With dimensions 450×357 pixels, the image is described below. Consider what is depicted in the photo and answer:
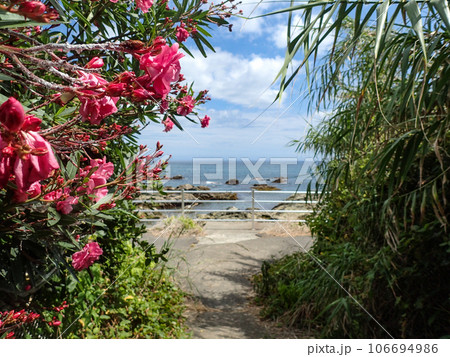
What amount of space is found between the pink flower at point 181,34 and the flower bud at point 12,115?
1.04 metres

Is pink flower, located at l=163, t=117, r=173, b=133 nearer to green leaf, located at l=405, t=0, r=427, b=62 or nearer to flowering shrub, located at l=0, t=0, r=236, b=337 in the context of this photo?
flowering shrub, located at l=0, t=0, r=236, b=337

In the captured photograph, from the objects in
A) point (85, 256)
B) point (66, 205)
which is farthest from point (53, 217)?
point (85, 256)

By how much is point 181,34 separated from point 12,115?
41.3 inches

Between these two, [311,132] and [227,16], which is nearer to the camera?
[227,16]

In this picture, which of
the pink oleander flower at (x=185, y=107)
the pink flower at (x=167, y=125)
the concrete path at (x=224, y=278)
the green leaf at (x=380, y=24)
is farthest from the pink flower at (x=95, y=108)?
the concrete path at (x=224, y=278)

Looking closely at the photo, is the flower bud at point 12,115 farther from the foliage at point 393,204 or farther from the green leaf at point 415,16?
the foliage at point 393,204

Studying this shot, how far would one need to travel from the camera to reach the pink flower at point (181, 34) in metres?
1.31

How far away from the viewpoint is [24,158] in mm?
364

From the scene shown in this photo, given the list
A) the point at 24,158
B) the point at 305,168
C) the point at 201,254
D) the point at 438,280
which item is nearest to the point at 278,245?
the point at 201,254

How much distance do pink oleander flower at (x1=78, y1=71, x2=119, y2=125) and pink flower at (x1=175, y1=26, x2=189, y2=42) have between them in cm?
83

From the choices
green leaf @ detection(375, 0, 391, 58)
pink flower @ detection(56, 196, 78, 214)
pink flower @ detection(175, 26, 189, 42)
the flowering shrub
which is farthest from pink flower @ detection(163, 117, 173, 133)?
green leaf @ detection(375, 0, 391, 58)

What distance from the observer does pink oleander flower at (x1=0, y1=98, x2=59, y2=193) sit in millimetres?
366
